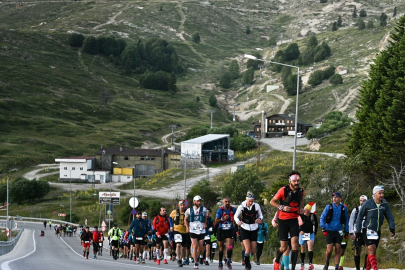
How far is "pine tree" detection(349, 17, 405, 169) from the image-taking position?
38.4 metres

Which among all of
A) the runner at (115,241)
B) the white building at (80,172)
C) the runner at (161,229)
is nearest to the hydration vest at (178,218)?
the runner at (161,229)

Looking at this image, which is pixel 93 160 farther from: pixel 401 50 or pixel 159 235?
pixel 159 235

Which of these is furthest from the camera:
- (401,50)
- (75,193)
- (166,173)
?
(166,173)

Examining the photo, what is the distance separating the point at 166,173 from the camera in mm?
108875

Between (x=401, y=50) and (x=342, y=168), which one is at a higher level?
(x=401, y=50)

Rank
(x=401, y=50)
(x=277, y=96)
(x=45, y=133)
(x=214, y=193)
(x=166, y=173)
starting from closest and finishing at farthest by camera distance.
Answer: (x=401, y=50), (x=214, y=193), (x=166, y=173), (x=45, y=133), (x=277, y=96)

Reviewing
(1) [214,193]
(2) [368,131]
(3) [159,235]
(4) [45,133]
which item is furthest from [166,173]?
(3) [159,235]

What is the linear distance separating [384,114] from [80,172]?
84.9m

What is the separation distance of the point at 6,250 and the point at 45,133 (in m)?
118

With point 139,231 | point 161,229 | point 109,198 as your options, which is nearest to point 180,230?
point 161,229

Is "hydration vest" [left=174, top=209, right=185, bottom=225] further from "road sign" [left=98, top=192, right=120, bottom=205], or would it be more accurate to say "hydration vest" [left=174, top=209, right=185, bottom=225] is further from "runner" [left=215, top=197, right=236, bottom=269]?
"road sign" [left=98, top=192, right=120, bottom=205]

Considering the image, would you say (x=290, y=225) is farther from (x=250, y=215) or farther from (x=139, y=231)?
(x=139, y=231)

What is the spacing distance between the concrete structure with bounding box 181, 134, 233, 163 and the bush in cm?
7393

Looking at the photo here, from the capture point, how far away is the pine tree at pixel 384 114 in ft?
126
